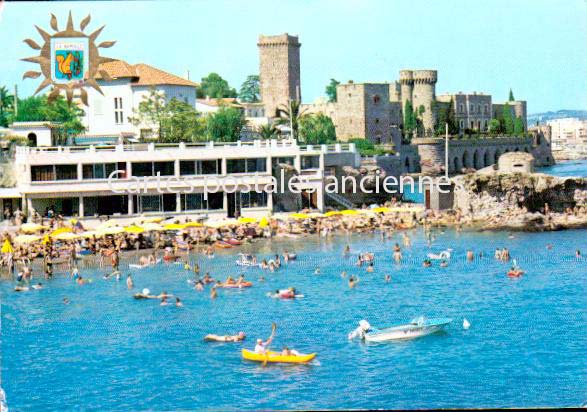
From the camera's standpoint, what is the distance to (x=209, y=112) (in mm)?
29469

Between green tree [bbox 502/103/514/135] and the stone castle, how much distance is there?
189mm

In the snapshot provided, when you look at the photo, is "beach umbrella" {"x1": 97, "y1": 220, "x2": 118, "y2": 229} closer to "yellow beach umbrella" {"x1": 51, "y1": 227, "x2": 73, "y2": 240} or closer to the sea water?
"yellow beach umbrella" {"x1": 51, "y1": 227, "x2": 73, "y2": 240}

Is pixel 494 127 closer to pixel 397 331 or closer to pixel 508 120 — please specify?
pixel 508 120

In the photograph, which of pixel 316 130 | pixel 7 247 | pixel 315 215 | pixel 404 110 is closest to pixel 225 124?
pixel 316 130

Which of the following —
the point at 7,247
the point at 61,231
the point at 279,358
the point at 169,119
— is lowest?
the point at 279,358

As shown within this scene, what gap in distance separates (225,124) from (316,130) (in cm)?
570

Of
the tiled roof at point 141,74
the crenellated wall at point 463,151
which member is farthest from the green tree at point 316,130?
the tiled roof at point 141,74

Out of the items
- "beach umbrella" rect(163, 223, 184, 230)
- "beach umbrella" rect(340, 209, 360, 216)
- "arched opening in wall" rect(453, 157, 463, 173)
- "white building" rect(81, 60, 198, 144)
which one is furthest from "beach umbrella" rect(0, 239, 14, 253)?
"arched opening in wall" rect(453, 157, 463, 173)

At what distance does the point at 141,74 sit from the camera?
18.5 m

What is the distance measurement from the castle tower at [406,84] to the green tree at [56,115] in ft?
20.4

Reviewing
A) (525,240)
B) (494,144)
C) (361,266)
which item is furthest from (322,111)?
(361,266)

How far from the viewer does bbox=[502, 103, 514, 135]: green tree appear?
22616 mm

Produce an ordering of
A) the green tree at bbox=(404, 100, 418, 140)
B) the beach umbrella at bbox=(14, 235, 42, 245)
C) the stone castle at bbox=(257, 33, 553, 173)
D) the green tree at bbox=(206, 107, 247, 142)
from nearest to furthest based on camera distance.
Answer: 1. the beach umbrella at bbox=(14, 235, 42, 245)
2. the stone castle at bbox=(257, 33, 553, 173)
3. the green tree at bbox=(206, 107, 247, 142)
4. the green tree at bbox=(404, 100, 418, 140)

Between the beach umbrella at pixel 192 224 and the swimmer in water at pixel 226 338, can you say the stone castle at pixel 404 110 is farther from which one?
the swimmer in water at pixel 226 338
